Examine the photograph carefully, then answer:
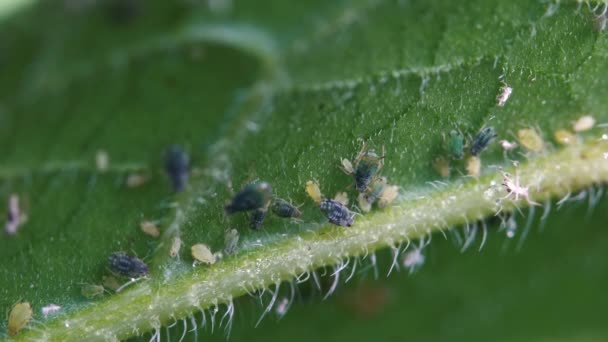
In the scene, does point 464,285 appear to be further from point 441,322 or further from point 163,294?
point 163,294

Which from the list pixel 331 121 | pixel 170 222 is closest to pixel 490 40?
pixel 331 121

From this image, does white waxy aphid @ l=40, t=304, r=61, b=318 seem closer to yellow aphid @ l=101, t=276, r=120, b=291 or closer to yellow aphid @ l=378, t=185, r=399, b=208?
yellow aphid @ l=101, t=276, r=120, b=291

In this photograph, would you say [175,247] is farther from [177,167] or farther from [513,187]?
[513,187]

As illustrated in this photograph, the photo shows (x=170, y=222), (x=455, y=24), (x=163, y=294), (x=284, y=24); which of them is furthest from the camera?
(x=284, y=24)

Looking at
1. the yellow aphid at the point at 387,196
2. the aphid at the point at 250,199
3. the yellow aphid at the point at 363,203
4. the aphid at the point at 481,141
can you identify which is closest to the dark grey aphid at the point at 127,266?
the aphid at the point at 250,199

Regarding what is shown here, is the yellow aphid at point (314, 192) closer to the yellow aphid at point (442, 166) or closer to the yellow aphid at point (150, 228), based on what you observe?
the yellow aphid at point (442, 166)
